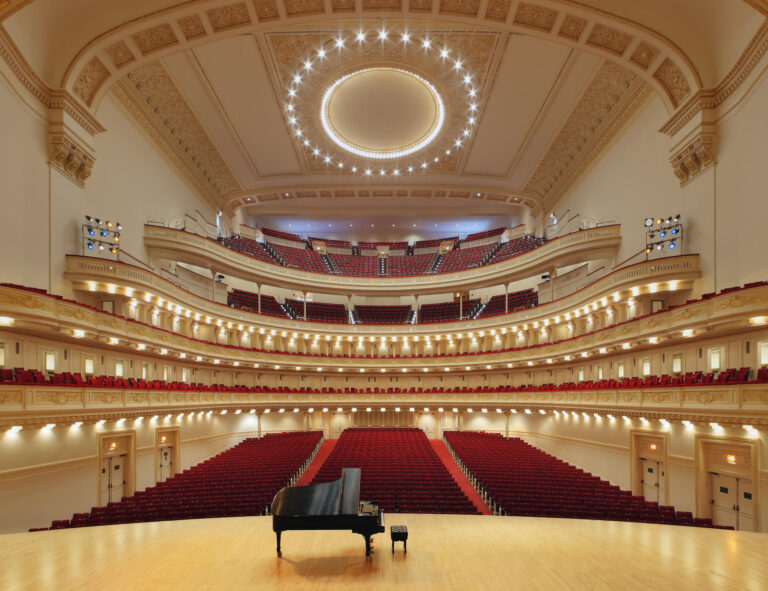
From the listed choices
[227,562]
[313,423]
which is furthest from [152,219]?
[227,562]

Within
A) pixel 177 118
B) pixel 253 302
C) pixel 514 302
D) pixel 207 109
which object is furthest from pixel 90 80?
pixel 514 302

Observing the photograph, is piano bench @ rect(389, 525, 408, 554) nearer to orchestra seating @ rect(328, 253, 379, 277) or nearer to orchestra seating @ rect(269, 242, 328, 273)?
orchestra seating @ rect(269, 242, 328, 273)

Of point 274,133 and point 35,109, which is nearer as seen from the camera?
point 35,109

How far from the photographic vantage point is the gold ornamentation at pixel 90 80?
1392cm

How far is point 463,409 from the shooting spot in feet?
80.6

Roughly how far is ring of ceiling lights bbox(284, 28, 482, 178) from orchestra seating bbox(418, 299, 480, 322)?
9510 mm

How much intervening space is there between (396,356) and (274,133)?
46.4ft

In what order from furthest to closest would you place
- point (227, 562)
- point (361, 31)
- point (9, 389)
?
1. point (361, 31)
2. point (9, 389)
3. point (227, 562)

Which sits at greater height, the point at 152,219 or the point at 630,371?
the point at 152,219

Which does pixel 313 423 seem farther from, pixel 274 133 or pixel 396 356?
pixel 274 133

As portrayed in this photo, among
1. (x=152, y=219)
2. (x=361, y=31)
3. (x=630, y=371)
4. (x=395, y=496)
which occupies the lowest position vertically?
(x=395, y=496)

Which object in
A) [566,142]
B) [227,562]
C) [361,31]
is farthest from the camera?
[566,142]

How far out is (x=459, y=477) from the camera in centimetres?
1648

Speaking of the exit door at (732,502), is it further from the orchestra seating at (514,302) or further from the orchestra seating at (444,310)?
the orchestra seating at (444,310)
